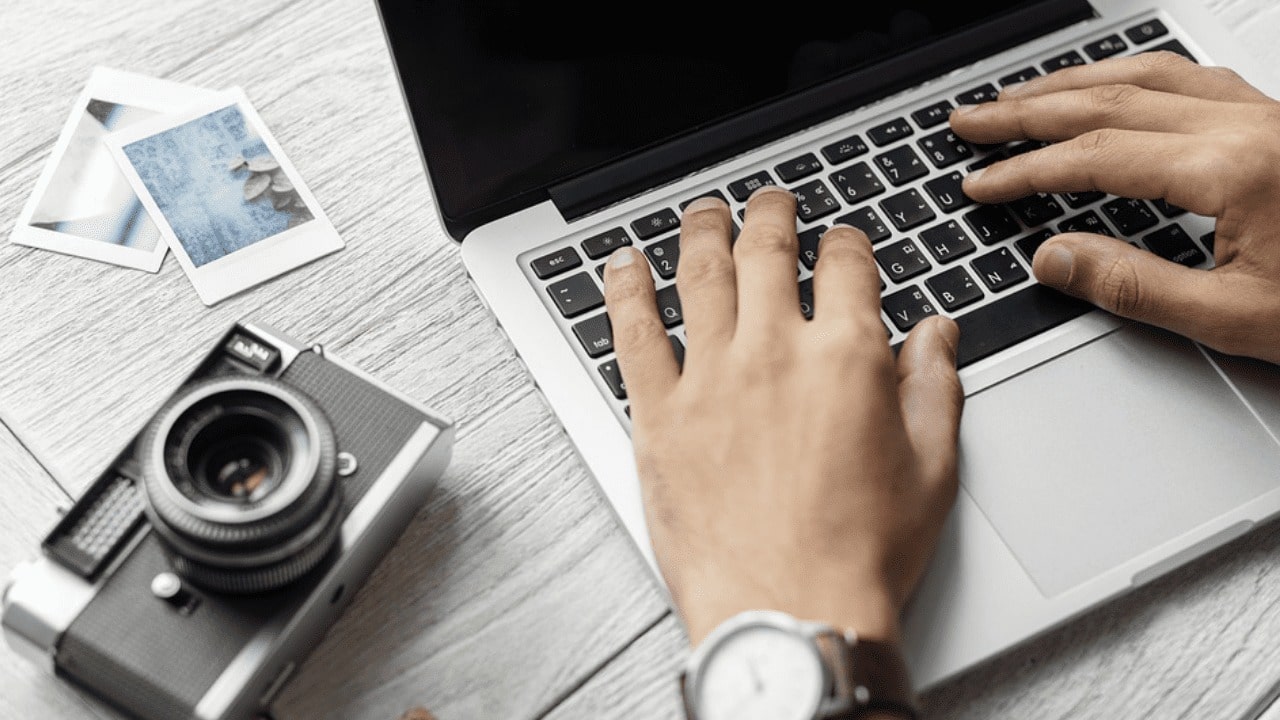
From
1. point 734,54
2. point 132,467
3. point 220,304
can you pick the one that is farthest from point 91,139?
point 734,54

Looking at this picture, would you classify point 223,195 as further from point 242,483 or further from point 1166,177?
point 1166,177

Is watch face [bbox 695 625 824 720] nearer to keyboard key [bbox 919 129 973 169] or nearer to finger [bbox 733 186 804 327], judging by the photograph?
finger [bbox 733 186 804 327]

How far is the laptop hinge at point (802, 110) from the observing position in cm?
75

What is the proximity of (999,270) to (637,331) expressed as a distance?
9.9 inches

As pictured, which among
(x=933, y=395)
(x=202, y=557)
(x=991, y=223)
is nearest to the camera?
(x=202, y=557)

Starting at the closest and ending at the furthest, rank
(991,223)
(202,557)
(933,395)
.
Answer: (202,557)
(933,395)
(991,223)

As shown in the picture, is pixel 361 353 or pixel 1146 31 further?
pixel 1146 31

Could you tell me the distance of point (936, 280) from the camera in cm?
72

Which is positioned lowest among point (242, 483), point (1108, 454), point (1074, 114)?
point (1108, 454)

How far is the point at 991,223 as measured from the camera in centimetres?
76

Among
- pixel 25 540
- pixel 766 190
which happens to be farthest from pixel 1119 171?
pixel 25 540

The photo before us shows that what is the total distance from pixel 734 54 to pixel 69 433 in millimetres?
489

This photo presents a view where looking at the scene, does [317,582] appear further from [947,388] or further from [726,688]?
[947,388]

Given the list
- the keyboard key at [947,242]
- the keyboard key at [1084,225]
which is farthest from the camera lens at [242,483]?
the keyboard key at [1084,225]
